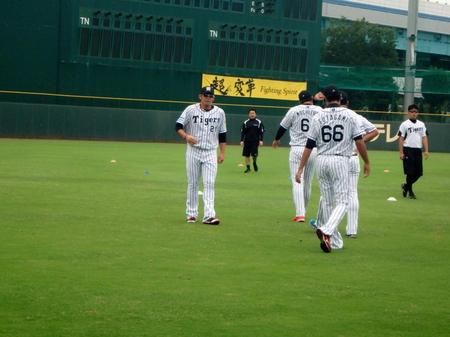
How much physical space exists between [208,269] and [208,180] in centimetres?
397

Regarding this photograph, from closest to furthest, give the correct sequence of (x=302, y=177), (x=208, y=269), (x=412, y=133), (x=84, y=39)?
1. (x=208, y=269)
2. (x=302, y=177)
3. (x=412, y=133)
4. (x=84, y=39)

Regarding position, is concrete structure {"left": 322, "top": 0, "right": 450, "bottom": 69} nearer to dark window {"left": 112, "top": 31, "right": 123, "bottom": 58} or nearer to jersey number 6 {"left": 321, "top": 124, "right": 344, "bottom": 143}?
dark window {"left": 112, "top": 31, "right": 123, "bottom": 58}

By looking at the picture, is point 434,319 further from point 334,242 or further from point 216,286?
point 334,242

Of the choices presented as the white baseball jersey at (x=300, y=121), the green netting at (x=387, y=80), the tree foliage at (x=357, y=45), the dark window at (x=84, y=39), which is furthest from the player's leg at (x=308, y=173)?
the tree foliage at (x=357, y=45)

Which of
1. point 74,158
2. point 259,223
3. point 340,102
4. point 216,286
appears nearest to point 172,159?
point 74,158

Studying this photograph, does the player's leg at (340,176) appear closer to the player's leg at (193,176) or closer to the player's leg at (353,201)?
the player's leg at (353,201)

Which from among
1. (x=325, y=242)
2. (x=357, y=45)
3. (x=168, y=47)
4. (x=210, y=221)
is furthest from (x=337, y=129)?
(x=357, y=45)

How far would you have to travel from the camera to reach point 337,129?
1097 centimetres

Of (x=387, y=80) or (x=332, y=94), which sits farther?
(x=387, y=80)

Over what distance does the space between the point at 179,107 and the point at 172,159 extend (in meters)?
12.0

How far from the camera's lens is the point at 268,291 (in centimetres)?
832

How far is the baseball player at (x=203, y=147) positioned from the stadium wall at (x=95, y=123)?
87.6 feet

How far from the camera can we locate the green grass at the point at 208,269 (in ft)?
23.3

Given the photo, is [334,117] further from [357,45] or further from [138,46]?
[357,45]
